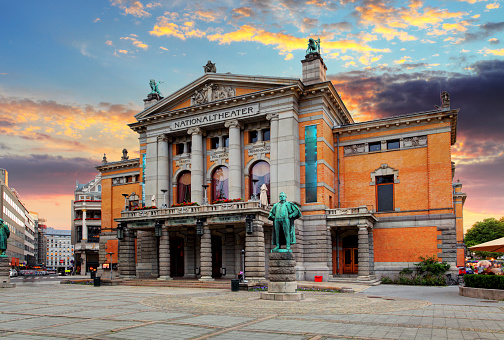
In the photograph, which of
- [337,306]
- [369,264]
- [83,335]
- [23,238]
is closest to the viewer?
[83,335]

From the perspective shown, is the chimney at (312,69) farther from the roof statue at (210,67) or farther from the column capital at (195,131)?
the column capital at (195,131)

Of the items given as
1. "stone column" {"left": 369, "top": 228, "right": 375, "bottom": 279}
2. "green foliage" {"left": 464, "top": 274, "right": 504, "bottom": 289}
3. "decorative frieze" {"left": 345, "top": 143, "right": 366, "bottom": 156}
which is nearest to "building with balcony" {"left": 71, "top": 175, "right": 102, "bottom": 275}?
"decorative frieze" {"left": 345, "top": 143, "right": 366, "bottom": 156}

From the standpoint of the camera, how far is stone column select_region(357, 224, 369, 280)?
38.0 metres

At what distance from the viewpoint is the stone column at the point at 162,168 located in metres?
48.7

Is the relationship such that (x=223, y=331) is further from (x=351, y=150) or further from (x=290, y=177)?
(x=351, y=150)

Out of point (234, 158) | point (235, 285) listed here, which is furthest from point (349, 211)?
point (235, 285)

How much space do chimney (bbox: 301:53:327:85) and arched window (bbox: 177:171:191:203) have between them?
1594 cm

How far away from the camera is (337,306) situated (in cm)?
1984

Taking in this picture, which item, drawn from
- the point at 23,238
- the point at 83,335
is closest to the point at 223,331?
the point at 83,335

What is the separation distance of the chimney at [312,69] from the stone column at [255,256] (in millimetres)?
16108

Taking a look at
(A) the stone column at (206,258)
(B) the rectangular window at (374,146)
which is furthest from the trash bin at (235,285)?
(B) the rectangular window at (374,146)

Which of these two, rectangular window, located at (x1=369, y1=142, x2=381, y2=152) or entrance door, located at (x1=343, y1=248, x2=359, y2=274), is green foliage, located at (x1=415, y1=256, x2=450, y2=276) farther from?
rectangular window, located at (x1=369, y1=142, x2=381, y2=152)

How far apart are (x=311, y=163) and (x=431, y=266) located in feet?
44.3

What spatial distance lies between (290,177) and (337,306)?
22.0 m
